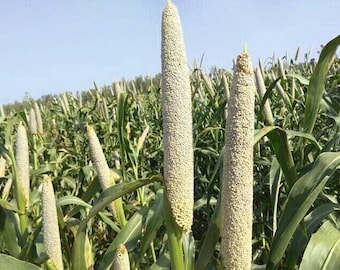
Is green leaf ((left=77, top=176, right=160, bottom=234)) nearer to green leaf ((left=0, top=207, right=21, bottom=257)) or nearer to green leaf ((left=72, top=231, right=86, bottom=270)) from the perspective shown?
green leaf ((left=72, top=231, right=86, bottom=270))

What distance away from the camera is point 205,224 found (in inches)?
148

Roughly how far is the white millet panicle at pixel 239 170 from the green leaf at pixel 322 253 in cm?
23

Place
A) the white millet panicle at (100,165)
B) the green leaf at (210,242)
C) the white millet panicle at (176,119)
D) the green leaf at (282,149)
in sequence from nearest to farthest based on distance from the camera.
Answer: the white millet panicle at (176,119)
the green leaf at (210,242)
the green leaf at (282,149)
the white millet panicle at (100,165)

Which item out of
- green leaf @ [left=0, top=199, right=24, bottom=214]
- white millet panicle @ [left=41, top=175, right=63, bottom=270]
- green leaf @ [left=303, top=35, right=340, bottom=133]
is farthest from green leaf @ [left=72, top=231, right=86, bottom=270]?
green leaf @ [left=303, top=35, right=340, bottom=133]

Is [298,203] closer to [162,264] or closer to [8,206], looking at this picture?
[162,264]

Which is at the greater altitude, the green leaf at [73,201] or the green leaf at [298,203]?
the green leaf at [298,203]

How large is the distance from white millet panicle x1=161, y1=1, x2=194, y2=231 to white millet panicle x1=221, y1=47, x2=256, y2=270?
0.35 ft

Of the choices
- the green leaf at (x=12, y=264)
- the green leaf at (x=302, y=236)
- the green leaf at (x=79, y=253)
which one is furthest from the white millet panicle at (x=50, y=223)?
the green leaf at (x=302, y=236)

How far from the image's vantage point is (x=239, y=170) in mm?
999

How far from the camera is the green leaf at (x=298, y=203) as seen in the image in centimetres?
122

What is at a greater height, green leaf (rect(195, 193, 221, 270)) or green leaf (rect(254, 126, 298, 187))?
green leaf (rect(254, 126, 298, 187))

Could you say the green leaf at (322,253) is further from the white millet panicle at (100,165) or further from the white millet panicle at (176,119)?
the white millet panicle at (100,165)

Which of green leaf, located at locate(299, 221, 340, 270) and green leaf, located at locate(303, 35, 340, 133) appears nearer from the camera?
green leaf, located at locate(299, 221, 340, 270)

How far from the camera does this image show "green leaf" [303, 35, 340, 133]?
1.45m
